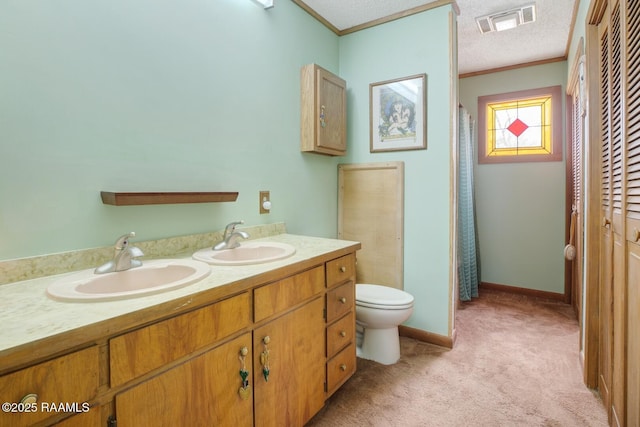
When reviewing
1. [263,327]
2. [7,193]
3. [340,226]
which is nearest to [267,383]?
[263,327]

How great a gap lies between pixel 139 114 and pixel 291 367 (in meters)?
1.27

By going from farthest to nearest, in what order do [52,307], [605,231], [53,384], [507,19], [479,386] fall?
[507,19] < [479,386] < [605,231] < [52,307] < [53,384]

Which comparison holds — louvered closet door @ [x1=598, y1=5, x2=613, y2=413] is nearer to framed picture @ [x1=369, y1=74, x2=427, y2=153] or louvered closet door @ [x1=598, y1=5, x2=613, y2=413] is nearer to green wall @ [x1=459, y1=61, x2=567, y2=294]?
framed picture @ [x1=369, y1=74, x2=427, y2=153]

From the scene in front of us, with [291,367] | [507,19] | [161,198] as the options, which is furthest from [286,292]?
[507,19]

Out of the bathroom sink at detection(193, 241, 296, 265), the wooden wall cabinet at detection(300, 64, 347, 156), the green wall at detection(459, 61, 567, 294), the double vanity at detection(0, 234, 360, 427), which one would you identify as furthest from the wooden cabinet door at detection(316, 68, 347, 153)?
the green wall at detection(459, 61, 567, 294)

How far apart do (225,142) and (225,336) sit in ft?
3.59

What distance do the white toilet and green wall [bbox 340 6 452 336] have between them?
Result: 349mm

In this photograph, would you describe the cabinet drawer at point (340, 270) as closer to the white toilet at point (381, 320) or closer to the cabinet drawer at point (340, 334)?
the cabinet drawer at point (340, 334)

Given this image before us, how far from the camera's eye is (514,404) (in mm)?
1719

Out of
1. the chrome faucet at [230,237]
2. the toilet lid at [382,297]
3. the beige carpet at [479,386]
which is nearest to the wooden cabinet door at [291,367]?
the beige carpet at [479,386]

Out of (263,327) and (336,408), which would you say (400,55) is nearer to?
(263,327)

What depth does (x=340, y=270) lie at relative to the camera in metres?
1.70

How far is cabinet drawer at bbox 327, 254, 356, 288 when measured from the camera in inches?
63.6

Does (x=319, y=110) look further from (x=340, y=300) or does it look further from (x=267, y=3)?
(x=340, y=300)
